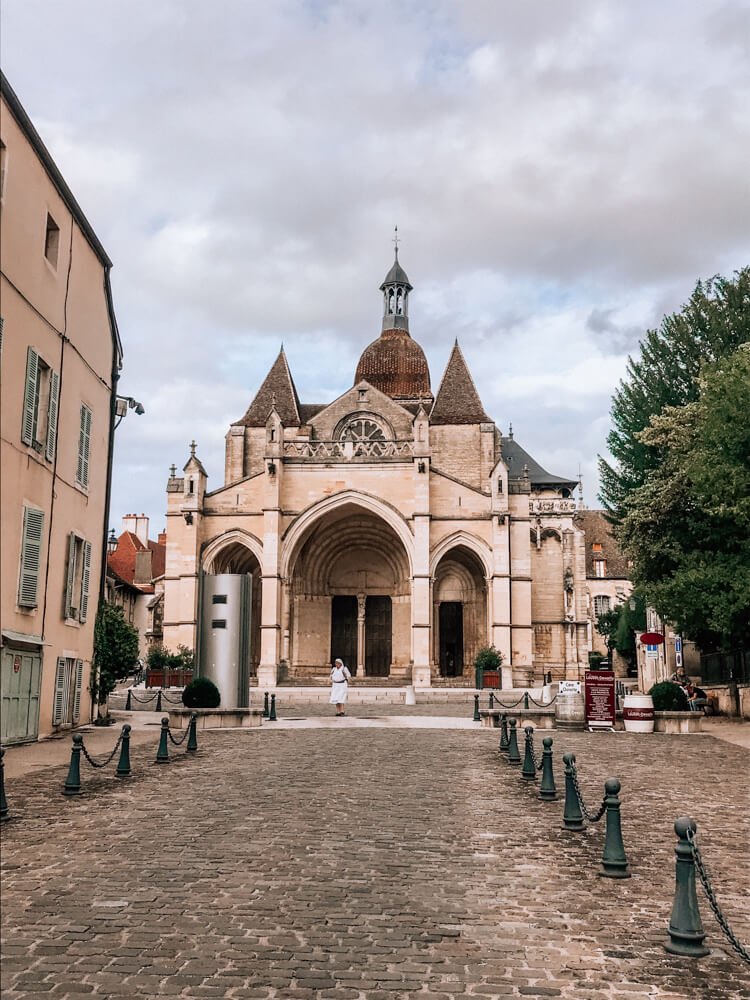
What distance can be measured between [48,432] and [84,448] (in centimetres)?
238

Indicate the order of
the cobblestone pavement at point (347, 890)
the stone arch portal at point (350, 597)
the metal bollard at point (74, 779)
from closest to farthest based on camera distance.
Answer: the cobblestone pavement at point (347, 890) < the metal bollard at point (74, 779) < the stone arch portal at point (350, 597)

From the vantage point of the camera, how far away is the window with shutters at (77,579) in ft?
57.4

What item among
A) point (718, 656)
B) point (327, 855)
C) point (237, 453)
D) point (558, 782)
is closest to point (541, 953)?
point (327, 855)

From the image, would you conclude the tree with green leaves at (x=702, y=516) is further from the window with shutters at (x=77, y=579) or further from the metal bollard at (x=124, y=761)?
the metal bollard at (x=124, y=761)

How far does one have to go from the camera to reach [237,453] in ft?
152

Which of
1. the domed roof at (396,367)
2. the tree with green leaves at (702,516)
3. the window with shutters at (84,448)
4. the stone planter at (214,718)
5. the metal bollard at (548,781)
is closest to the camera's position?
the metal bollard at (548,781)

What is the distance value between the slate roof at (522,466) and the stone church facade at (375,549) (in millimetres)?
7330

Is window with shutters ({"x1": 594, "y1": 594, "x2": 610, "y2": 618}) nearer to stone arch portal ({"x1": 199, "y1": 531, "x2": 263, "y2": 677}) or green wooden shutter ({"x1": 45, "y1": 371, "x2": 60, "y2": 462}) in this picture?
stone arch portal ({"x1": 199, "y1": 531, "x2": 263, "y2": 677})

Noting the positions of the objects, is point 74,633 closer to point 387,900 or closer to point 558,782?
point 558,782

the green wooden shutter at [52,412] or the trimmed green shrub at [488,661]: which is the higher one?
the green wooden shutter at [52,412]

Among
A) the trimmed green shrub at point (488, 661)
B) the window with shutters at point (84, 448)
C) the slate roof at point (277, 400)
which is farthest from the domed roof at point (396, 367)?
the window with shutters at point (84, 448)

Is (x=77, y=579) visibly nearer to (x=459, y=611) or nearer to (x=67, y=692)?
(x=67, y=692)

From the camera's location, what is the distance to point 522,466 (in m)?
57.0

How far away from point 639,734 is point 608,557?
5096 centimetres
